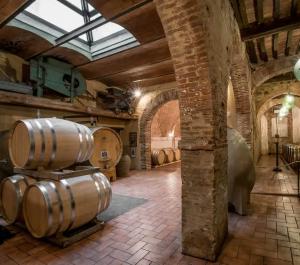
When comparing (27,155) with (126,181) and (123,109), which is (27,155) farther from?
(123,109)

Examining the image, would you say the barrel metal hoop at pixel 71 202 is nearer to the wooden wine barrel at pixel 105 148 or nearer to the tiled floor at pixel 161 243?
the tiled floor at pixel 161 243

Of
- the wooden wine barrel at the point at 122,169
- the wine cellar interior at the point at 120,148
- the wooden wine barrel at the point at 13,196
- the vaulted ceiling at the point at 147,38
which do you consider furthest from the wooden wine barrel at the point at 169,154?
the wooden wine barrel at the point at 13,196

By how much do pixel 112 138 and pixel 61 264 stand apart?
167 inches

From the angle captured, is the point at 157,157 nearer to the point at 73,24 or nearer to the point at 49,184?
the point at 73,24

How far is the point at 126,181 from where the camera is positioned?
6277 mm

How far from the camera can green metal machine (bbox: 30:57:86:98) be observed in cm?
532

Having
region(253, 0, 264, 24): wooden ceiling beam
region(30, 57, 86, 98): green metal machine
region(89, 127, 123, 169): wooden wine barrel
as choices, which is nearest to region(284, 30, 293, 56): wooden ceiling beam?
region(253, 0, 264, 24): wooden ceiling beam

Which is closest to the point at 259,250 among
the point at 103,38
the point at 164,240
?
the point at 164,240

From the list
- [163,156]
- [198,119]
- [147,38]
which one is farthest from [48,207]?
[163,156]

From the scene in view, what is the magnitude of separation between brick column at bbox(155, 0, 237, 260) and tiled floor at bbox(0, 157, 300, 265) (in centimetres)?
29

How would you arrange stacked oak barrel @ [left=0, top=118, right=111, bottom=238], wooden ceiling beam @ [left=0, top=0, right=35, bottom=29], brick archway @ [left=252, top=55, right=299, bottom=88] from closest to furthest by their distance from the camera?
stacked oak barrel @ [left=0, top=118, right=111, bottom=238] < wooden ceiling beam @ [left=0, top=0, right=35, bottom=29] < brick archway @ [left=252, top=55, right=299, bottom=88]

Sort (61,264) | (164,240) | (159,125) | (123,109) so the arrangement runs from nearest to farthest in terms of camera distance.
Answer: (61,264), (164,240), (123,109), (159,125)

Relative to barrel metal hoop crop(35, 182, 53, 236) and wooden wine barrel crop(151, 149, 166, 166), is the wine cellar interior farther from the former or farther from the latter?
wooden wine barrel crop(151, 149, 166, 166)

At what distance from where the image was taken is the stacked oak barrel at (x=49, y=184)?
2.46m
